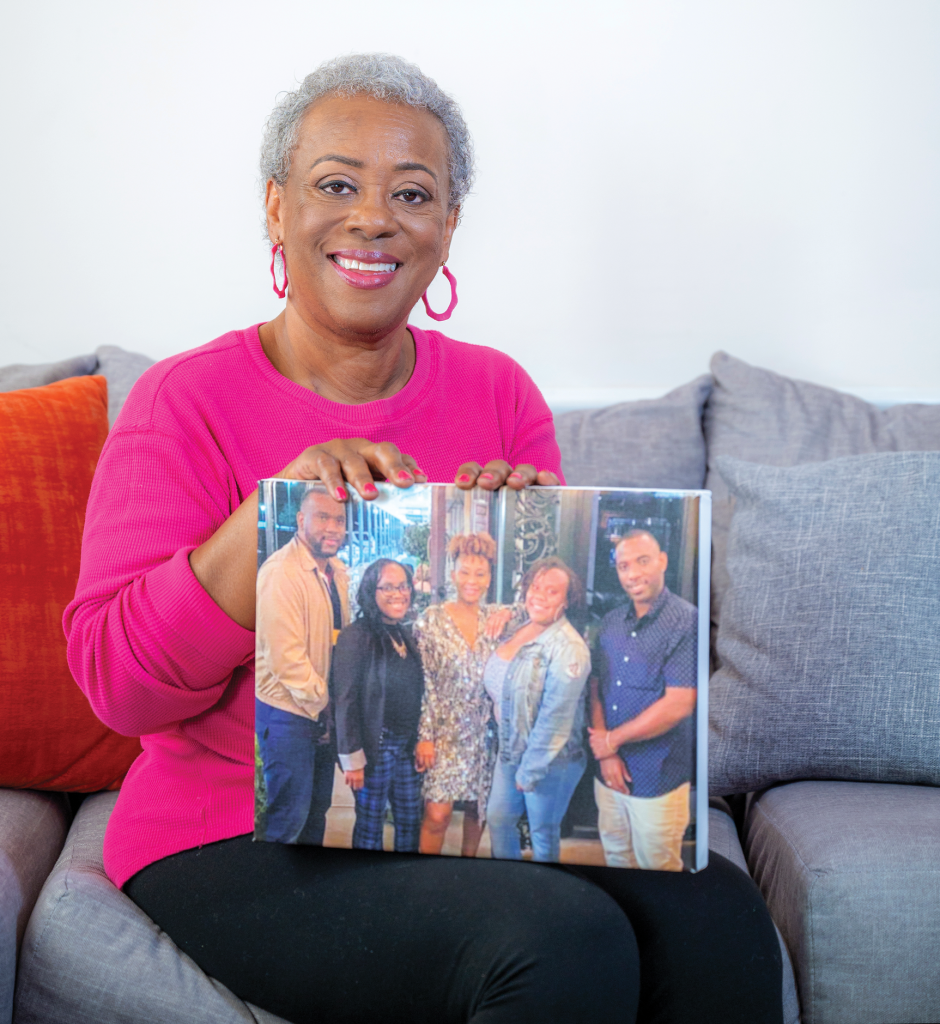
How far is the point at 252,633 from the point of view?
2.88 ft

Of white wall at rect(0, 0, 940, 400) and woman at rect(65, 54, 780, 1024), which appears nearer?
woman at rect(65, 54, 780, 1024)

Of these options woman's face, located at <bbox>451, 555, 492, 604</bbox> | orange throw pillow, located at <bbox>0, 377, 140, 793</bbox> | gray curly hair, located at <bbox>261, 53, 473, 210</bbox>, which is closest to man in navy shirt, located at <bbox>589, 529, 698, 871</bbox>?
woman's face, located at <bbox>451, 555, 492, 604</bbox>

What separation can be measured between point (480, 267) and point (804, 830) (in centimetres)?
121

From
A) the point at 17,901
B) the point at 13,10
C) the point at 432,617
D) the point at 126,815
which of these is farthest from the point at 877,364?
the point at 13,10

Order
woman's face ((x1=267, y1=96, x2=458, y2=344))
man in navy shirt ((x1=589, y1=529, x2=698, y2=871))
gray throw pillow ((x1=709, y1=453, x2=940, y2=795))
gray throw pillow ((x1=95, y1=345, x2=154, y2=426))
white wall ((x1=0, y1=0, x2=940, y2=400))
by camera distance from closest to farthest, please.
→ man in navy shirt ((x1=589, y1=529, x2=698, y2=871))
woman's face ((x1=267, y1=96, x2=458, y2=344))
gray throw pillow ((x1=709, y1=453, x2=940, y2=795))
gray throw pillow ((x1=95, y1=345, x2=154, y2=426))
white wall ((x1=0, y1=0, x2=940, y2=400))

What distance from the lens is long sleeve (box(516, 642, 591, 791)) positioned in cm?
79

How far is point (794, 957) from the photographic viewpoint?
1035 mm

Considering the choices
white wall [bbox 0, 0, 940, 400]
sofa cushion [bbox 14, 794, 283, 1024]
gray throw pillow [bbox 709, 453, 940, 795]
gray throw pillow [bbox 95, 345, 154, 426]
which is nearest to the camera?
sofa cushion [bbox 14, 794, 283, 1024]

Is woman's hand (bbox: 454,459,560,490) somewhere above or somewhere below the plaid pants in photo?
above

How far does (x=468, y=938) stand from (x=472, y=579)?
0.31m

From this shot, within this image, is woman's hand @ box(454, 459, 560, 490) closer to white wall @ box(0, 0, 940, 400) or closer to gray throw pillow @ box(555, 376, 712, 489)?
gray throw pillow @ box(555, 376, 712, 489)

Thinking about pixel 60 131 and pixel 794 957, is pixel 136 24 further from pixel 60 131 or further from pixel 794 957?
pixel 794 957

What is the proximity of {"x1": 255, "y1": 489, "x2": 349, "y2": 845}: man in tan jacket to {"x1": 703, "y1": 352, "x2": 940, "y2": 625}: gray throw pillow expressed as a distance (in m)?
0.90

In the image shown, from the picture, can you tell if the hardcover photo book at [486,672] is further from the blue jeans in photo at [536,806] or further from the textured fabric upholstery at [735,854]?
the textured fabric upholstery at [735,854]
